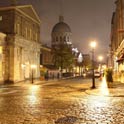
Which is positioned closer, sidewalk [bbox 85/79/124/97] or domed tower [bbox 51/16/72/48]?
sidewalk [bbox 85/79/124/97]

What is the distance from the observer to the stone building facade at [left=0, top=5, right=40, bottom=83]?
49594 mm

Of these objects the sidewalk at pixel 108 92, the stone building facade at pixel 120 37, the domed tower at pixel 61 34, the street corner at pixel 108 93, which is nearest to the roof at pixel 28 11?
the stone building facade at pixel 120 37

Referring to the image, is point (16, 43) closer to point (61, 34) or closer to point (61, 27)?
point (61, 34)

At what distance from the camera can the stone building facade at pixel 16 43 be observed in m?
49.6

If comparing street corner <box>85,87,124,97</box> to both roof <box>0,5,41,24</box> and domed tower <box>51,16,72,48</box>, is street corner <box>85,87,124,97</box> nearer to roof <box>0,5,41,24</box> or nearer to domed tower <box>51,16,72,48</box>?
roof <box>0,5,41,24</box>

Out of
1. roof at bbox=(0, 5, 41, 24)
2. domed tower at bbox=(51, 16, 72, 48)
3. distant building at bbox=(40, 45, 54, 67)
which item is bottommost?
distant building at bbox=(40, 45, 54, 67)

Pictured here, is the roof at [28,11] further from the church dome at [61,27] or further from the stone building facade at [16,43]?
the church dome at [61,27]

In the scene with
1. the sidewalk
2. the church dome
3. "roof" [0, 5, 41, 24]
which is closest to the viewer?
the sidewalk

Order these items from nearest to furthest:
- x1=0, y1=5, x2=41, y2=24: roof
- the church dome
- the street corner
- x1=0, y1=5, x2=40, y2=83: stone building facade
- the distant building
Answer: the street corner < x1=0, y1=5, x2=40, y2=83: stone building facade < x1=0, y1=5, x2=41, y2=24: roof < the distant building < the church dome

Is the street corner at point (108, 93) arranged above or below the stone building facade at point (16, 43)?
below

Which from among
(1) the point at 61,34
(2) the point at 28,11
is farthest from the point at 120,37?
(1) the point at 61,34

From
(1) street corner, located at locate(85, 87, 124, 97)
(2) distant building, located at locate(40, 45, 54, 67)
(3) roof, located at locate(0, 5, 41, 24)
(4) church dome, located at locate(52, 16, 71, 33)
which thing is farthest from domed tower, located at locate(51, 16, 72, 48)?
(1) street corner, located at locate(85, 87, 124, 97)

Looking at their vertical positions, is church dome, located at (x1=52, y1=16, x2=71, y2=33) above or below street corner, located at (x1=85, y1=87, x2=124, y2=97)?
above

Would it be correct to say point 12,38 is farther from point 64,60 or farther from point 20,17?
point 64,60
